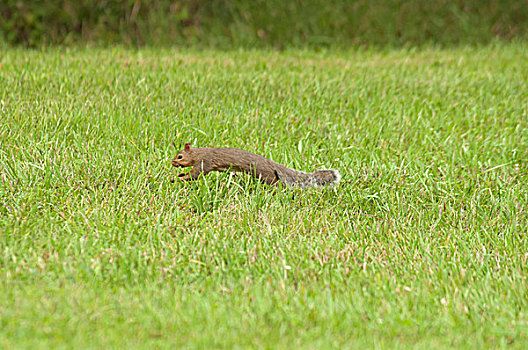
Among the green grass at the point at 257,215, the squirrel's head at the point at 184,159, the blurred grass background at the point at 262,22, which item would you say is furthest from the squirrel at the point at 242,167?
the blurred grass background at the point at 262,22

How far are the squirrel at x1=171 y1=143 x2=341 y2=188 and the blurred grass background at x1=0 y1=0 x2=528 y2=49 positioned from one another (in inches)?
232

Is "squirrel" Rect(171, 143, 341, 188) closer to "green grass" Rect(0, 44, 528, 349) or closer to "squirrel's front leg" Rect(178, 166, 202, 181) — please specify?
"squirrel's front leg" Rect(178, 166, 202, 181)

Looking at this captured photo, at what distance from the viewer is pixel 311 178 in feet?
16.1

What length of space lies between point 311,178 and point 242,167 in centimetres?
59

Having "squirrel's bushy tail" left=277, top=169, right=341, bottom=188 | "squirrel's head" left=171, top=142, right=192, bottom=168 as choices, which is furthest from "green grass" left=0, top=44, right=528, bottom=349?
"squirrel's head" left=171, top=142, right=192, bottom=168

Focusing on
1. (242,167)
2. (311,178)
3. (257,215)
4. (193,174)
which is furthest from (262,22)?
(257,215)

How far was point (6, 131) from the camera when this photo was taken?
17.9ft

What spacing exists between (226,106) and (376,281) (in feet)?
11.5

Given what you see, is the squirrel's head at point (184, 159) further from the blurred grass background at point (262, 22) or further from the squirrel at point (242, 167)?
the blurred grass background at point (262, 22)

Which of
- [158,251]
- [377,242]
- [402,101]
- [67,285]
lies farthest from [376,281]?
[402,101]

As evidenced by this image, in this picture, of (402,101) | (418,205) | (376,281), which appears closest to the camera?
(376,281)

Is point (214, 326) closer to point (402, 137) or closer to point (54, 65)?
point (402, 137)

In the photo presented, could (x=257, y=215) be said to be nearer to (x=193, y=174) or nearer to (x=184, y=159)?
(x=193, y=174)

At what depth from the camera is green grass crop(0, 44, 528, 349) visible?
129 inches
